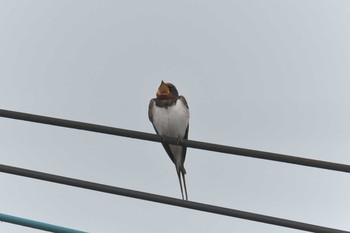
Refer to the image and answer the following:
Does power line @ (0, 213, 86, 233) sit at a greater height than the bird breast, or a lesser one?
lesser

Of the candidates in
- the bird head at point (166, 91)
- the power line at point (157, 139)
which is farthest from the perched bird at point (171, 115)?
the power line at point (157, 139)

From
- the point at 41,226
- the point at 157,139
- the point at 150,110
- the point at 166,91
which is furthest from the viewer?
the point at 150,110

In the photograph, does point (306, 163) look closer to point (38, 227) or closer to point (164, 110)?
point (38, 227)

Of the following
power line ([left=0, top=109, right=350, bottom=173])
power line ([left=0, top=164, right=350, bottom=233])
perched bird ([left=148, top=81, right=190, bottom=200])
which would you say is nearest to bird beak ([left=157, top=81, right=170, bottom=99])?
perched bird ([left=148, top=81, right=190, bottom=200])

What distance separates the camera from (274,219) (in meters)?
3.91

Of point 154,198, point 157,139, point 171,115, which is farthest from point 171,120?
point 154,198

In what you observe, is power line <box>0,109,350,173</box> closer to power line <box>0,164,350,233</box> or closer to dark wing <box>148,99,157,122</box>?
power line <box>0,164,350,233</box>

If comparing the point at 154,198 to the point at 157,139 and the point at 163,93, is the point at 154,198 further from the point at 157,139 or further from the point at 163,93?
the point at 163,93

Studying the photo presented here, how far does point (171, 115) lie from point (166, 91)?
22cm

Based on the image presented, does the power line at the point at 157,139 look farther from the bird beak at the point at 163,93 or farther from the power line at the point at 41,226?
the bird beak at the point at 163,93

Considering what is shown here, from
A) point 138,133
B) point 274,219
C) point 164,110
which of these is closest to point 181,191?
point 164,110

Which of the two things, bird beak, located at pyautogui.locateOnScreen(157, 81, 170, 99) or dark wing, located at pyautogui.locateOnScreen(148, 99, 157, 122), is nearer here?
bird beak, located at pyautogui.locateOnScreen(157, 81, 170, 99)

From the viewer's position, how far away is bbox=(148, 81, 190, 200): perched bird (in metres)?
6.68

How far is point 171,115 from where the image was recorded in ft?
22.0
